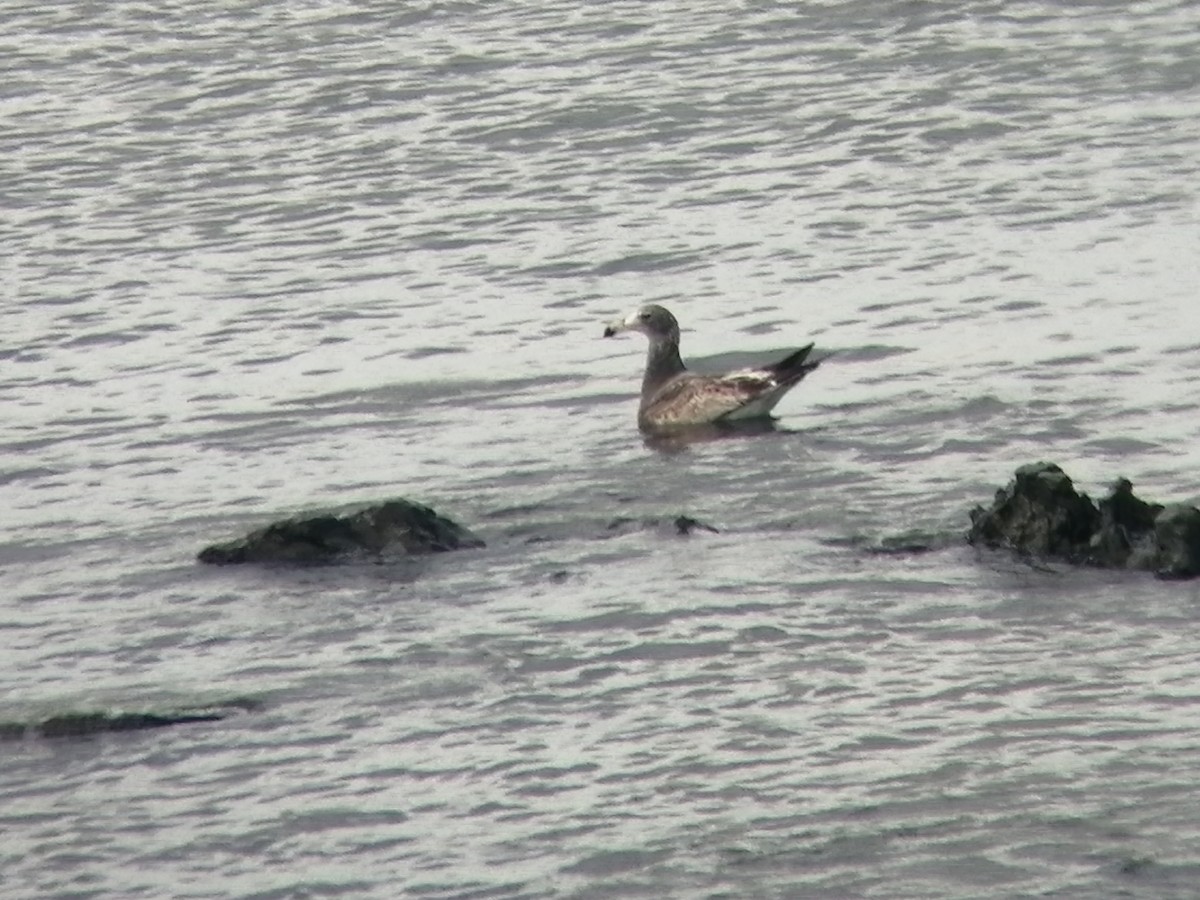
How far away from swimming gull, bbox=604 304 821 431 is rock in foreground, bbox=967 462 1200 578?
3.29 metres

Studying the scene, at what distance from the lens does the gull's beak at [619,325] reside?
1584 centimetres

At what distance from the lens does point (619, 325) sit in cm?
1600

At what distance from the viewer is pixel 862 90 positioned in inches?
864

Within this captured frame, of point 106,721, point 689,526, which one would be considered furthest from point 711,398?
point 106,721

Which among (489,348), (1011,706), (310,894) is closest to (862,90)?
(489,348)

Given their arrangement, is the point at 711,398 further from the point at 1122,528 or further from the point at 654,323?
the point at 1122,528

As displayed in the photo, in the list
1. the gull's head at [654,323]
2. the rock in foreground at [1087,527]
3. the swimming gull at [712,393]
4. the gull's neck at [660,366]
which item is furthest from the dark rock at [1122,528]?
the gull's head at [654,323]

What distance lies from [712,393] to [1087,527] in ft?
13.1

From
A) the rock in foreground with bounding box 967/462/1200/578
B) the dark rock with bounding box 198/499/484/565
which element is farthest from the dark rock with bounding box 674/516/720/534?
the rock in foreground with bounding box 967/462/1200/578

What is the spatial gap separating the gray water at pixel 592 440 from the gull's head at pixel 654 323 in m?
0.42

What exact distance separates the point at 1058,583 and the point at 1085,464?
195 centimetres

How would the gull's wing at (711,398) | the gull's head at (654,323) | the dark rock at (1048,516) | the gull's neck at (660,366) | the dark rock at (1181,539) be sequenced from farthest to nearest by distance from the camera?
the gull's head at (654,323) → the gull's neck at (660,366) → the gull's wing at (711,398) → the dark rock at (1048,516) → the dark rock at (1181,539)

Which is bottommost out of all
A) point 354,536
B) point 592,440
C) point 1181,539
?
point 592,440

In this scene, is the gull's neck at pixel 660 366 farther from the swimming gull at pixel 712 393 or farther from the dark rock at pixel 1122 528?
the dark rock at pixel 1122 528
